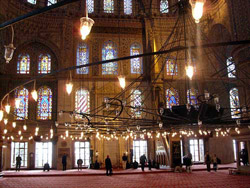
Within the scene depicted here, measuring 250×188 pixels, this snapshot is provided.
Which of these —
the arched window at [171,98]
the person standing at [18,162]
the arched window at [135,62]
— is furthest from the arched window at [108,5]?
the person standing at [18,162]

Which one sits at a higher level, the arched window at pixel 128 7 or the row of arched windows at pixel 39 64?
the arched window at pixel 128 7

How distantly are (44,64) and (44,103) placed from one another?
10.0ft

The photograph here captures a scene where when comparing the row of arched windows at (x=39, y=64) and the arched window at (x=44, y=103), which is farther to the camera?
the row of arched windows at (x=39, y=64)

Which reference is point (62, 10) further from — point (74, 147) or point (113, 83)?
point (74, 147)

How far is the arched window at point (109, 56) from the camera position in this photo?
23.6m

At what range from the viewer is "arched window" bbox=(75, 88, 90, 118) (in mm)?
22672

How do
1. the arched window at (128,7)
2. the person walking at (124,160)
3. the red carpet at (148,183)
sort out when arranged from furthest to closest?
the arched window at (128,7) < the person walking at (124,160) < the red carpet at (148,183)

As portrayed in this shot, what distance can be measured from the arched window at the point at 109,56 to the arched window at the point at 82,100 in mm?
2251

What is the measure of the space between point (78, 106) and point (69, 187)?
1158 cm

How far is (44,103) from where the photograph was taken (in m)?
22.6

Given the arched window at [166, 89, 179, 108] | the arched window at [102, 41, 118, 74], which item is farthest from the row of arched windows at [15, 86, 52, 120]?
the arched window at [166, 89, 179, 108]

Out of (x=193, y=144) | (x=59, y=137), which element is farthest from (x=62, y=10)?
(x=193, y=144)

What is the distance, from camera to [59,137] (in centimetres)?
2162

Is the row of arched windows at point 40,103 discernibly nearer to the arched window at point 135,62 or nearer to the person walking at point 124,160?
the person walking at point 124,160
